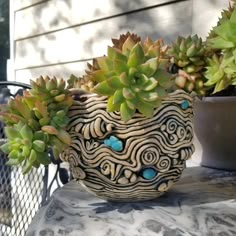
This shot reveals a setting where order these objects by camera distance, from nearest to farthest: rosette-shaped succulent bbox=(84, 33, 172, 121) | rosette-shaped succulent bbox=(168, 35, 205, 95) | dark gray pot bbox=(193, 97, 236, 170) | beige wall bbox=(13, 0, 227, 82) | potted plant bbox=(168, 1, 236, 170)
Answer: rosette-shaped succulent bbox=(84, 33, 172, 121), potted plant bbox=(168, 1, 236, 170), rosette-shaped succulent bbox=(168, 35, 205, 95), dark gray pot bbox=(193, 97, 236, 170), beige wall bbox=(13, 0, 227, 82)

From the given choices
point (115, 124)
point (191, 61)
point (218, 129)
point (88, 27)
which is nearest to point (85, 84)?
point (115, 124)

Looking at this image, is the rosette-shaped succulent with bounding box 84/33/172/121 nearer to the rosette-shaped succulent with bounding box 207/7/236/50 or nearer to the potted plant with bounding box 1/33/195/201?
the potted plant with bounding box 1/33/195/201

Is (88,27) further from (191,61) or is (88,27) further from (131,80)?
(131,80)

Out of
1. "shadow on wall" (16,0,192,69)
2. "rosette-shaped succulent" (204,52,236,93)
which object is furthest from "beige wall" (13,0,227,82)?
"rosette-shaped succulent" (204,52,236,93)

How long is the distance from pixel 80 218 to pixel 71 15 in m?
1.58

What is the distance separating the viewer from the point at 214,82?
2.46 feet

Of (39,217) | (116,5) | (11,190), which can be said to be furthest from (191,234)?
(11,190)

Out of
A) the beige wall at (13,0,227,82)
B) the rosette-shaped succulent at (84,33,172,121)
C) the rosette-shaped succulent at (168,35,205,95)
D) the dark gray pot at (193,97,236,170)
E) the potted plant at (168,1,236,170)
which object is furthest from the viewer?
the beige wall at (13,0,227,82)

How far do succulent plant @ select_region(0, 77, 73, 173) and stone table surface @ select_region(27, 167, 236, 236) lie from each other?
11 centimetres

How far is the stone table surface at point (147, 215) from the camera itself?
59 cm

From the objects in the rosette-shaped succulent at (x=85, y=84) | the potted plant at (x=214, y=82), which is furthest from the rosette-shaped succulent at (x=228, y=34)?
the rosette-shaped succulent at (x=85, y=84)

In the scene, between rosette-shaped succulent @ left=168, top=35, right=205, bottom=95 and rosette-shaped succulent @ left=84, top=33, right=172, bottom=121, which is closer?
rosette-shaped succulent @ left=84, top=33, right=172, bottom=121

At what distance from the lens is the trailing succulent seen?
0.58 m

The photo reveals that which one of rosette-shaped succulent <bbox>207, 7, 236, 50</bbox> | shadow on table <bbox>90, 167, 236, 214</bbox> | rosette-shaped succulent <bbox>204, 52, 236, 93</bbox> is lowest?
shadow on table <bbox>90, 167, 236, 214</bbox>
